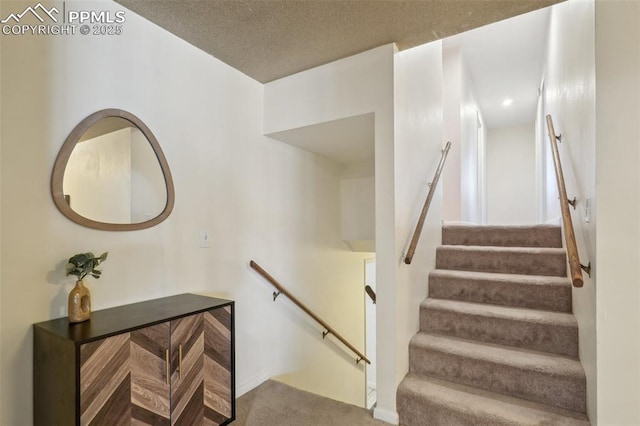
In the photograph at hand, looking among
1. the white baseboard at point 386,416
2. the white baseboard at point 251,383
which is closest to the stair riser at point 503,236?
the white baseboard at point 386,416

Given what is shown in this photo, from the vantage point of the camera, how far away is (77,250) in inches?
63.1

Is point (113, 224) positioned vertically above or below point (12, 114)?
below

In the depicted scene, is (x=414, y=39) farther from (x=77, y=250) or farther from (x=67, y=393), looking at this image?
(x=67, y=393)

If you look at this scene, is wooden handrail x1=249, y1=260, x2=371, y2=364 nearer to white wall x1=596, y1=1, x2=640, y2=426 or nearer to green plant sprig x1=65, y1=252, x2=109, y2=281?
green plant sprig x1=65, y1=252, x2=109, y2=281

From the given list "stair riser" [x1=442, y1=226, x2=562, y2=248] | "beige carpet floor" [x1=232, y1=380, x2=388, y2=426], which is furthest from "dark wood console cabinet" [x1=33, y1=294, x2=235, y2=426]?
"stair riser" [x1=442, y1=226, x2=562, y2=248]

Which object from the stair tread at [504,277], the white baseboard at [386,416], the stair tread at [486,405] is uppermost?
the stair tread at [504,277]

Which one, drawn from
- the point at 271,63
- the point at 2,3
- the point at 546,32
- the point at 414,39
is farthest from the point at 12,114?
the point at 546,32

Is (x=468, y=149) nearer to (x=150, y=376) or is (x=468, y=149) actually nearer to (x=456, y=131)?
(x=456, y=131)

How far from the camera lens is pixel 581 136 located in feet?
6.12

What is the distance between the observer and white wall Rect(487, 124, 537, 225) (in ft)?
21.4

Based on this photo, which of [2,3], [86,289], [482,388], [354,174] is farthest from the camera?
[354,174]

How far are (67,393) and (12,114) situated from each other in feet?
4.00

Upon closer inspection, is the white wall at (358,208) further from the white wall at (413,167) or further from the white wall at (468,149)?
the white wall at (468,149)

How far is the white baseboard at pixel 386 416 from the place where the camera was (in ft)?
6.69
